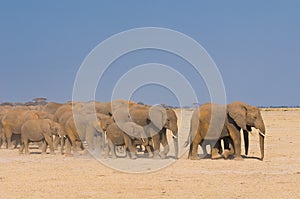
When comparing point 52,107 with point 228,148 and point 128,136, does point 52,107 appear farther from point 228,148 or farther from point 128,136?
point 228,148

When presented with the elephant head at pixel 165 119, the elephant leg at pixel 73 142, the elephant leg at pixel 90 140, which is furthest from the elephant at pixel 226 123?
the elephant leg at pixel 73 142

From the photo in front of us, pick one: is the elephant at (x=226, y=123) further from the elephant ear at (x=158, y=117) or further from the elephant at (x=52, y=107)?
the elephant at (x=52, y=107)

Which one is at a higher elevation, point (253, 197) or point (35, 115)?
point (35, 115)

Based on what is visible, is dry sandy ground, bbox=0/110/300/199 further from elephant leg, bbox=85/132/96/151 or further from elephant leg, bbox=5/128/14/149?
elephant leg, bbox=5/128/14/149

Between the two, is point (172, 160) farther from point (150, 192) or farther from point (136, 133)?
point (150, 192)

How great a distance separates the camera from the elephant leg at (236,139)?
22.0 m

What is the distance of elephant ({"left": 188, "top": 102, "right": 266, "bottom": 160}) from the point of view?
22.0 metres

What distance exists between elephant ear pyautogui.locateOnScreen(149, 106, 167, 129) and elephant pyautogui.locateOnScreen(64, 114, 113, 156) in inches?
74.9

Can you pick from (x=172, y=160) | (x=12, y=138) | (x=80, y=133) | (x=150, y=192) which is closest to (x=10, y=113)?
(x=12, y=138)

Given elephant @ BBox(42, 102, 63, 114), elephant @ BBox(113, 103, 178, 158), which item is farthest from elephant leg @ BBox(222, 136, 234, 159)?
elephant @ BBox(42, 102, 63, 114)

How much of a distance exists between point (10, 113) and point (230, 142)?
11.9 metres

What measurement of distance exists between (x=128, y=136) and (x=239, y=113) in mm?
4143

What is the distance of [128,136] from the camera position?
77.5ft

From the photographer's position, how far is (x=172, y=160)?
72.8ft
